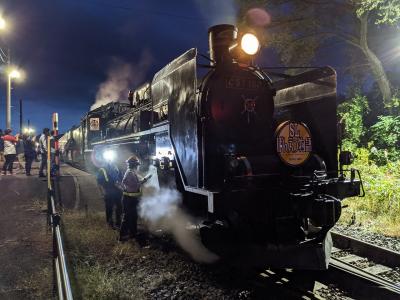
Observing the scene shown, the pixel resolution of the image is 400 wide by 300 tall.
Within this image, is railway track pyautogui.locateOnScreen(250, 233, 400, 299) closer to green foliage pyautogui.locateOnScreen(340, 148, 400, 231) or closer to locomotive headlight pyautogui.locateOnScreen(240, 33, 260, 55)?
green foliage pyautogui.locateOnScreen(340, 148, 400, 231)

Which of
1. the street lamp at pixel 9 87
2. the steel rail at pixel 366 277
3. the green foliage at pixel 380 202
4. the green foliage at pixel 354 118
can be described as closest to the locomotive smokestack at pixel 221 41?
the steel rail at pixel 366 277

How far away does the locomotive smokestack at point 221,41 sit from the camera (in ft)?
16.5

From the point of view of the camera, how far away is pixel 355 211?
7891 millimetres

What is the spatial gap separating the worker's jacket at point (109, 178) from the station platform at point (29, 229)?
143cm

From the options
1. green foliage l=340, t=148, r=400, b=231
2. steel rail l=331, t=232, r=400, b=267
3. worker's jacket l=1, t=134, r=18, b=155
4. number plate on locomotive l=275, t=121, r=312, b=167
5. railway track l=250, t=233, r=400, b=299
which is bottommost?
railway track l=250, t=233, r=400, b=299

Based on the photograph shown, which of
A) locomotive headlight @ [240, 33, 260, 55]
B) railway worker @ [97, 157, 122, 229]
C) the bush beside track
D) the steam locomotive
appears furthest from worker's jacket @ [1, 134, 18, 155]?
locomotive headlight @ [240, 33, 260, 55]

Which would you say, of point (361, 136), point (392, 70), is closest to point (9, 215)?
point (361, 136)

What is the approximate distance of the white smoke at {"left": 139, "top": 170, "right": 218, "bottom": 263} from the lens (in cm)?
546

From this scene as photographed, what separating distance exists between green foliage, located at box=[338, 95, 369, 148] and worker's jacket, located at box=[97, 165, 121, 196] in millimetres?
9947

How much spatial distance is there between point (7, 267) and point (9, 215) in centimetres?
362

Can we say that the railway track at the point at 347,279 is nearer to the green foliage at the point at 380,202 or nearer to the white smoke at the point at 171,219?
the white smoke at the point at 171,219

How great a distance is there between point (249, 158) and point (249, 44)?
1.50m

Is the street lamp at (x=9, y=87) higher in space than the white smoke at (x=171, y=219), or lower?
higher

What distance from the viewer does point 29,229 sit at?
718cm
